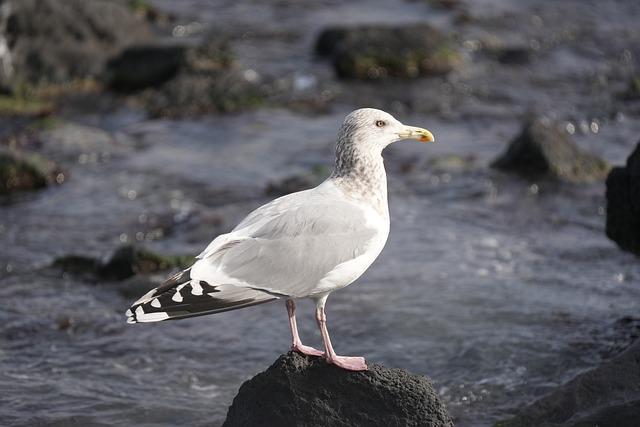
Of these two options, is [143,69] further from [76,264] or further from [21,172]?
[76,264]

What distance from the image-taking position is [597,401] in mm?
7105

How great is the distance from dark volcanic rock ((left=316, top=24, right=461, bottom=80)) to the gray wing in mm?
10590

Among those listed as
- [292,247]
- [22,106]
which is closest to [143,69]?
[22,106]

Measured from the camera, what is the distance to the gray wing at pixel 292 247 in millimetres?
6117

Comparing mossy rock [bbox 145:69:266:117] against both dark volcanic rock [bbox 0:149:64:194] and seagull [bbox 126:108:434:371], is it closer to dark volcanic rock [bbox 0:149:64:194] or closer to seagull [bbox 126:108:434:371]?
dark volcanic rock [bbox 0:149:64:194]

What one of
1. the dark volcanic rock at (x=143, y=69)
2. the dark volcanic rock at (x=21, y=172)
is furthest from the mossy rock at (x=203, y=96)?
the dark volcanic rock at (x=21, y=172)

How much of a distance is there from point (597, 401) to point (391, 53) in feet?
33.9

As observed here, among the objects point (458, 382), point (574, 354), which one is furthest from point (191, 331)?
point (574, 354)

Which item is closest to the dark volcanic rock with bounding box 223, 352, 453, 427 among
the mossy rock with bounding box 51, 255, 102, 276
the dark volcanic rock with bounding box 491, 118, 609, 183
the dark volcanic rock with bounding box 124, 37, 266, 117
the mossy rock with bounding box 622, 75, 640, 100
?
the mossy rock with bounding box 51, 255, 102, 276

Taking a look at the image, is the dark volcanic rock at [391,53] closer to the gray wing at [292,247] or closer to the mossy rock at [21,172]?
the mossy rock at [21,172]

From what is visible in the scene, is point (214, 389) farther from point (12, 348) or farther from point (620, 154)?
point (620, 154)

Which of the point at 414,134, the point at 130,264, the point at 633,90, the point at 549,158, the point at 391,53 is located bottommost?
the point at 130,264

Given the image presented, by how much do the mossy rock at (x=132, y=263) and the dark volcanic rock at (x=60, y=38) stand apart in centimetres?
627

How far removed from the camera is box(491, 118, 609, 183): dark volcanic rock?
42.2 feet
